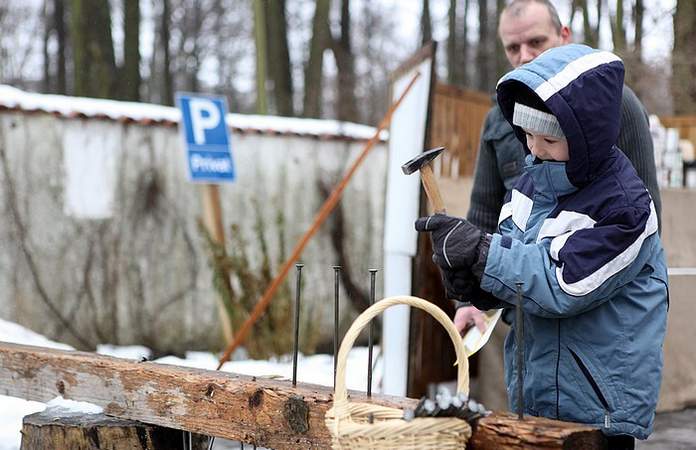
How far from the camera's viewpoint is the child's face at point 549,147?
203cm

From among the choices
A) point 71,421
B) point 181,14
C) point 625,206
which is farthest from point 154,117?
point 181,14

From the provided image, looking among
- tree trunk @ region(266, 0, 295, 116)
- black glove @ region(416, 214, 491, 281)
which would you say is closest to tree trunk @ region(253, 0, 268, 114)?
tree trunk @ region(266, 0, 295, 116)

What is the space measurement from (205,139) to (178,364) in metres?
3.55

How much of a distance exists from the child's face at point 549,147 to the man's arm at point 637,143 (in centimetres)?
59

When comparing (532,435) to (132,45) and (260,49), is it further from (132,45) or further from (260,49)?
(132,45)

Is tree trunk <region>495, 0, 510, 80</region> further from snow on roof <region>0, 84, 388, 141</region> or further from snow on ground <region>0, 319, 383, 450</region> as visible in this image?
snow on ground <region>0, 319, 383, 450</region>

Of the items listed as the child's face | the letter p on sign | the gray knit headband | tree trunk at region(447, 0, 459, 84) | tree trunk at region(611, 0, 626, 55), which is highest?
tree trunk at region(447, 0, 459, 84)

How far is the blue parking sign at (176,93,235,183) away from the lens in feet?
20.4

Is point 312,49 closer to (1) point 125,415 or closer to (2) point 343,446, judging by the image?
(1) point 125,415

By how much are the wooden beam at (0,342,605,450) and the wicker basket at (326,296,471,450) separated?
145 mm

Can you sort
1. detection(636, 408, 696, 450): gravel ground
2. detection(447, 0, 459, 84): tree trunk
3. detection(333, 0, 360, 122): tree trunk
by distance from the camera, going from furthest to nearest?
detection(447, 0, 459, 84): tree trunk < detection(333, 0, 360, 122): tree trunk < detection(636, 408, 696, 450): gravel ground

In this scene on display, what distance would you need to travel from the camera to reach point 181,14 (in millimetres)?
24312

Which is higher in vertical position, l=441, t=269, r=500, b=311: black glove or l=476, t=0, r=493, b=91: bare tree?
l=476, t=0, r=493, b=91: bare tree

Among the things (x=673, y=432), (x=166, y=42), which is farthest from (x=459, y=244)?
(x=166, y=42)
